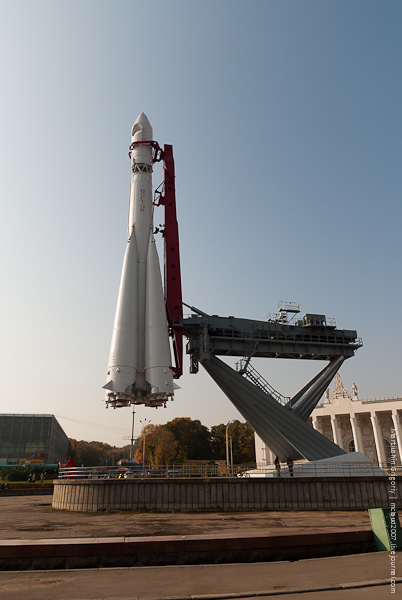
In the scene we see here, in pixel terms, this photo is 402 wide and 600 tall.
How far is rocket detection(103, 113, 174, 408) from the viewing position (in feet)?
90.6

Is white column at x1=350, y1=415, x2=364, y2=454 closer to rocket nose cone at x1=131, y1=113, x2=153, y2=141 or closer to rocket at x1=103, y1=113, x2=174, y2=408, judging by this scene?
rocket at x1=103, y1=113, x2=174, y2=408

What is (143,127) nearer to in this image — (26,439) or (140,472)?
(140,472)

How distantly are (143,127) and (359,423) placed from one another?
59151 millimetres

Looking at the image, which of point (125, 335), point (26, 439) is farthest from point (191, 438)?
point (125, 335)

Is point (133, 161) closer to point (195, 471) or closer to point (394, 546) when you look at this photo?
point (195, 471)

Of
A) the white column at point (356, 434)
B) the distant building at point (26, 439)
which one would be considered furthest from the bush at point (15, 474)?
the white column at point (356, 434)

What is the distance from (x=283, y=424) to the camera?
3069 cm

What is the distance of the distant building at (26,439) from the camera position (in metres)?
78.9

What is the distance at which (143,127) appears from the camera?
121 ft

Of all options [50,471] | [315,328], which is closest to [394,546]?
[315,328]

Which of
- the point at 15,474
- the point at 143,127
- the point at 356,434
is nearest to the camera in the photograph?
the point at 143,127

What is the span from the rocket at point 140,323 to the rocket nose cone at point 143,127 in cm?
274

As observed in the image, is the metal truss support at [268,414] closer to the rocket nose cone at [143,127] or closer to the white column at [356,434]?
the rocket nose cone at [143,127]

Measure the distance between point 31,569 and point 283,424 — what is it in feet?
77.5
